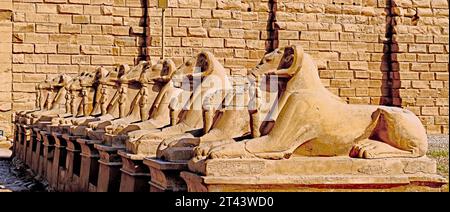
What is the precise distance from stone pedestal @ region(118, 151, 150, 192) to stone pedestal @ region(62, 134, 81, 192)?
2.62 m

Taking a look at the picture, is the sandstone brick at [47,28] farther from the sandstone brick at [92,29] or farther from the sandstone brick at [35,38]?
the sandstone brick at [92,29]

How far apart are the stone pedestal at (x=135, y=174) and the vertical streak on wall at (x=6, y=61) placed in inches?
470

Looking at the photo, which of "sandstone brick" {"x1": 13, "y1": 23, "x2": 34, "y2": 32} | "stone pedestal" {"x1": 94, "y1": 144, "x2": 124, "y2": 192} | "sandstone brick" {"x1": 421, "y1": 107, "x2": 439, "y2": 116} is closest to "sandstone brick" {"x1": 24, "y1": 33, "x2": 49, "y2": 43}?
"sandstone brick" {"x1": 13, "y1": 23, "x2": 34, "y2": 32}

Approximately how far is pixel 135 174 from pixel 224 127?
102 cm

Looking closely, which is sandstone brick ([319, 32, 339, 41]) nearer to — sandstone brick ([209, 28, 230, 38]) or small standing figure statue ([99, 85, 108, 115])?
sandstone brick ([209, 28, 230, 38])

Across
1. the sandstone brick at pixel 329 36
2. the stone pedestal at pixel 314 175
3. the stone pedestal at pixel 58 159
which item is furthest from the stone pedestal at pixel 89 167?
the sandstone brick at pixel 329 36

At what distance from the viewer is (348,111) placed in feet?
21.6

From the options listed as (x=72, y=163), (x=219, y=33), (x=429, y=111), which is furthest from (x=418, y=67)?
(x=72, y=163)

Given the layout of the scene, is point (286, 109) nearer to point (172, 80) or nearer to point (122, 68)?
point (172, 80)

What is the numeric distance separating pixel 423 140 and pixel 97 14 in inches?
557

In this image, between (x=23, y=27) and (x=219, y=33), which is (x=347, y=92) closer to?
(x=219, y=33)

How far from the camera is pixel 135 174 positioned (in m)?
7.33

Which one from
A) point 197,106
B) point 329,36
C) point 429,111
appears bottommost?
point 429,111

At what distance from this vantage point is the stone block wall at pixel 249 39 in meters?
19.3
